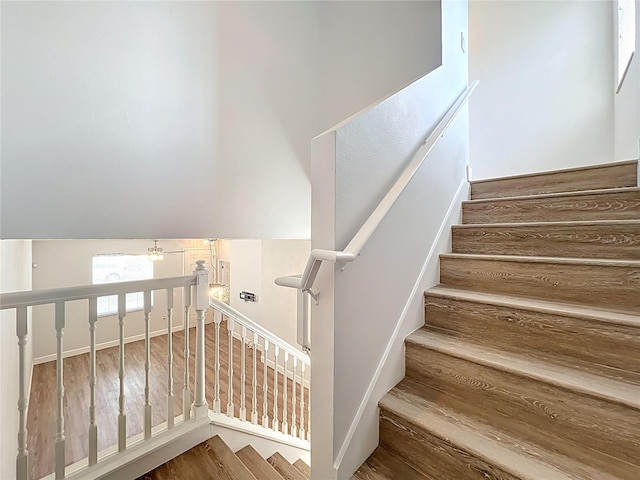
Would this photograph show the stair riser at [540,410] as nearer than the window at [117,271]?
Yes

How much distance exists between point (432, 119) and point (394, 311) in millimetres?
1129

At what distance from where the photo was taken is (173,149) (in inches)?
73.8

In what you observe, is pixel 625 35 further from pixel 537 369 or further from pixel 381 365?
pixel 381 365

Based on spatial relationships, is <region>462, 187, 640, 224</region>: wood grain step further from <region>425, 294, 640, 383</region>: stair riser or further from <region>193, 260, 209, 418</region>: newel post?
<region>193, 260, 209, 418</region>: newel post

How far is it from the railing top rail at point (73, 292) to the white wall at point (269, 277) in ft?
10.9

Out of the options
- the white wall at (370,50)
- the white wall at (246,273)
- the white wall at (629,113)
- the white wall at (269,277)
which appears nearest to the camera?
the white wall at (629,113)

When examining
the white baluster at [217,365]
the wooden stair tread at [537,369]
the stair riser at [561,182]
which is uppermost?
the stair riser at [561,182]

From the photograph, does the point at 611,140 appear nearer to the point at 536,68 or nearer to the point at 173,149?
the point at 536,68

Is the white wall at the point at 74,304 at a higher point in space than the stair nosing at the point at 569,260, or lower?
lower

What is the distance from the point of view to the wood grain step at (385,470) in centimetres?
109

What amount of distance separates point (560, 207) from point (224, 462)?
2.37m

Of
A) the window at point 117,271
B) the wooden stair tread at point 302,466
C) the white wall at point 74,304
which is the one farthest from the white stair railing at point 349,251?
the white wall at point 74,304

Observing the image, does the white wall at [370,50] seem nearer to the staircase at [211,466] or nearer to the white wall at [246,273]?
the staircase at [211,466]

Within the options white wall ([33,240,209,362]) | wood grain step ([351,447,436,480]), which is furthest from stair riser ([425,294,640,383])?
white wall ([33,240,209,362])
